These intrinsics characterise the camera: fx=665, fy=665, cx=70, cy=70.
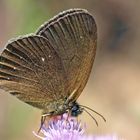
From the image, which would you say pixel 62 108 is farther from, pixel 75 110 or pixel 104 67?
pixel 104 67

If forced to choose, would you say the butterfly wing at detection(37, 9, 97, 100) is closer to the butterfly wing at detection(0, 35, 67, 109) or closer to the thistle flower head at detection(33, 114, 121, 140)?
the butterfly wing at detection(0, 35, 67, 109)

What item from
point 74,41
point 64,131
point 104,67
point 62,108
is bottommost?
point 64,131

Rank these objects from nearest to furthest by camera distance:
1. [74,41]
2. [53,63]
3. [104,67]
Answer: [74,41] → [53,63] → [104,67]

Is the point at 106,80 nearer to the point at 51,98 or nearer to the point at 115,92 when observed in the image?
the point at 115,92

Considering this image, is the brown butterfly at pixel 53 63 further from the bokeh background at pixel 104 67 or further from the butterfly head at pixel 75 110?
the bokeh background at pixel 104 67

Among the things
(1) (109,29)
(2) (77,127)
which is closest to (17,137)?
(2) (77,127)

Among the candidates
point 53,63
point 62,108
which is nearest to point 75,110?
point 62,108

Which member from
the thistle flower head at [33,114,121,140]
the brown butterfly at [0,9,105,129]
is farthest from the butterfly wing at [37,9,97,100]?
the thistle flower head at [33,114,121,140]
